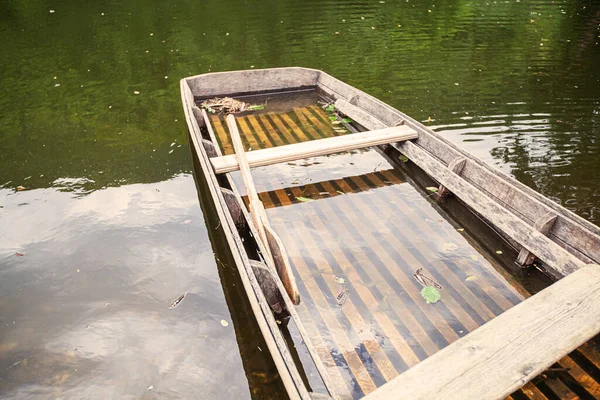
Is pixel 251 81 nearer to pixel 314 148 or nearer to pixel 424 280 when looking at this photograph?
pixel 314 148

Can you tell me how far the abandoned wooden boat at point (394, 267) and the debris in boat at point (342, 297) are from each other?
0.01m

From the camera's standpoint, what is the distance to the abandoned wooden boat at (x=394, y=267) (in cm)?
256

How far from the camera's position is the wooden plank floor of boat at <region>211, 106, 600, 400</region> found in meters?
3.11

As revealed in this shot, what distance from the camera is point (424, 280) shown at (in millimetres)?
3881

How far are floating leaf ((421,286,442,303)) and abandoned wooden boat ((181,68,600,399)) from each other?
4 cm

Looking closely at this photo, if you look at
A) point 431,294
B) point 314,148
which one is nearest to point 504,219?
point 431,294

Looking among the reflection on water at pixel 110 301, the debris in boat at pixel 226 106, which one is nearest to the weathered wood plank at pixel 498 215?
the reflection on water at pixel 110 301

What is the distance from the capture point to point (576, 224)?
3486mm

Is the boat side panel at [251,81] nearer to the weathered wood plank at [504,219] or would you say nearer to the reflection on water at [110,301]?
the reflection on water at [110,301]

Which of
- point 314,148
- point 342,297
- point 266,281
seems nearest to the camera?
point 266,281

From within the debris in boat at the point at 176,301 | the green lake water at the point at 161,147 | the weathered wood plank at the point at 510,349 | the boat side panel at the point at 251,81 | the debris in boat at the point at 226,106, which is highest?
the boat side panel at the point at 251,81

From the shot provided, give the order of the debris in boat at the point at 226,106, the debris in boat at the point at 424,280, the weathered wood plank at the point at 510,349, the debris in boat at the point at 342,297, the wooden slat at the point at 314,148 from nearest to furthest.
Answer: the weathered wood plank at the point at 510,349, the debris in boat at the point at 342,297, the debris in boat at the point at 424,280, the wooden slat at the point at 314,148, the debris in boat at the point at 226,106

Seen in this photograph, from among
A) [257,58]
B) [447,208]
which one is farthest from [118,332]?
[257,58]

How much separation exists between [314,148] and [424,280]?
7.24 feet
